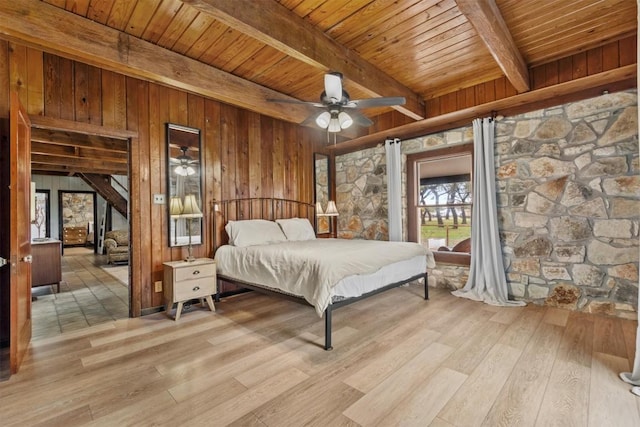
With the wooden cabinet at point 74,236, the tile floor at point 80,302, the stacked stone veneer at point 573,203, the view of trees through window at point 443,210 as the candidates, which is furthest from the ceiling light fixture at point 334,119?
the wooden cabinet at point 74,236

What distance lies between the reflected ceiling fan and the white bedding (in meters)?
1.06

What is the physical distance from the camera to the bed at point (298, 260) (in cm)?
252

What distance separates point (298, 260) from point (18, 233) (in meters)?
2.11

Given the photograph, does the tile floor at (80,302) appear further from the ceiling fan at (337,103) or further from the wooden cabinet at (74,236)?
the wooden cabinet at (74,236)

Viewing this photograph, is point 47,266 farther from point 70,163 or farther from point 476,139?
point 476,139

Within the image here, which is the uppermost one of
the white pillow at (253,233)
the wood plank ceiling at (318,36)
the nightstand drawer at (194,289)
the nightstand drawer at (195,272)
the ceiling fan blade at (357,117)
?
the wood plank ceiling at (318,36)

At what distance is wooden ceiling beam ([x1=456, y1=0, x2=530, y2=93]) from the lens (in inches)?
78.8

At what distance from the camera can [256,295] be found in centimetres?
409

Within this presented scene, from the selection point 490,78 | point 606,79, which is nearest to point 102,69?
point 490,78

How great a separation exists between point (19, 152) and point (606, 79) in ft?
17.4

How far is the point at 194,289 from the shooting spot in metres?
3.28

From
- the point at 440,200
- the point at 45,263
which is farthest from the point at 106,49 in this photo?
the point at 440,200

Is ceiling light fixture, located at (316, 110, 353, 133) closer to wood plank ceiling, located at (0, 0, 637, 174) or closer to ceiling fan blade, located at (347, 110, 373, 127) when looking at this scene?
ceiling fan blade, located at (347, 110, 373, 127)

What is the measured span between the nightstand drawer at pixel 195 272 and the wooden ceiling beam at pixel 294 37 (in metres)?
2.38
